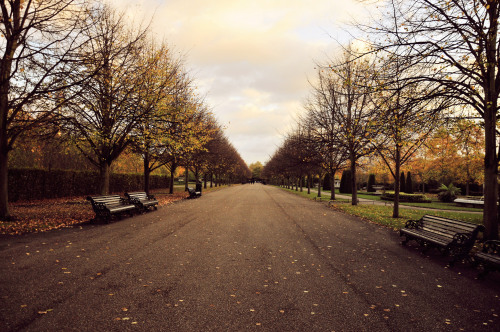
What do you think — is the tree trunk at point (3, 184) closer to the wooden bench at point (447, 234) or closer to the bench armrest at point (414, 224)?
the wooden bench at point (447, 234)

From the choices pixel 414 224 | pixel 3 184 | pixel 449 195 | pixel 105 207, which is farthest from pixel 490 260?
pixel 449 195

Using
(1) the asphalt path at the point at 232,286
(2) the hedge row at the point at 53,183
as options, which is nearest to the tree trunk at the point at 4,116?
(1) the asphalt path at the point at 232,286

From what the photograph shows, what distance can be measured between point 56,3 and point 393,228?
47.5ft

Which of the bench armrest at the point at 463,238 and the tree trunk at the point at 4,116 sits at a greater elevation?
the tree trunk at the point at 4,116

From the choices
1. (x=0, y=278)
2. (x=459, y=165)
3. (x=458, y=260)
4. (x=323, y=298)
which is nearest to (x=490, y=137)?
(x=458, y=260)

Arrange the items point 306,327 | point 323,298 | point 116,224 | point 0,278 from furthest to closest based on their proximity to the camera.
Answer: point 116,224 → point 0,278 → point 323,298 → point 306,327

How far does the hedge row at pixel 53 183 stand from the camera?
16.7 meters

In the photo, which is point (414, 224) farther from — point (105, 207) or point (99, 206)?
point (99, 206)

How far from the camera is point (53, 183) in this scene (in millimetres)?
19281

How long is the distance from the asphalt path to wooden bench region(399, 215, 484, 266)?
339 millimetres

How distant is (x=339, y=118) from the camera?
20984 mm

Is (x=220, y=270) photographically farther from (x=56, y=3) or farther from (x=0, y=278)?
(x=56, y=3)

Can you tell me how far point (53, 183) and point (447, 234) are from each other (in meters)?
22.3

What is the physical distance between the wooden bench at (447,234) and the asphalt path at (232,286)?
339 mm
